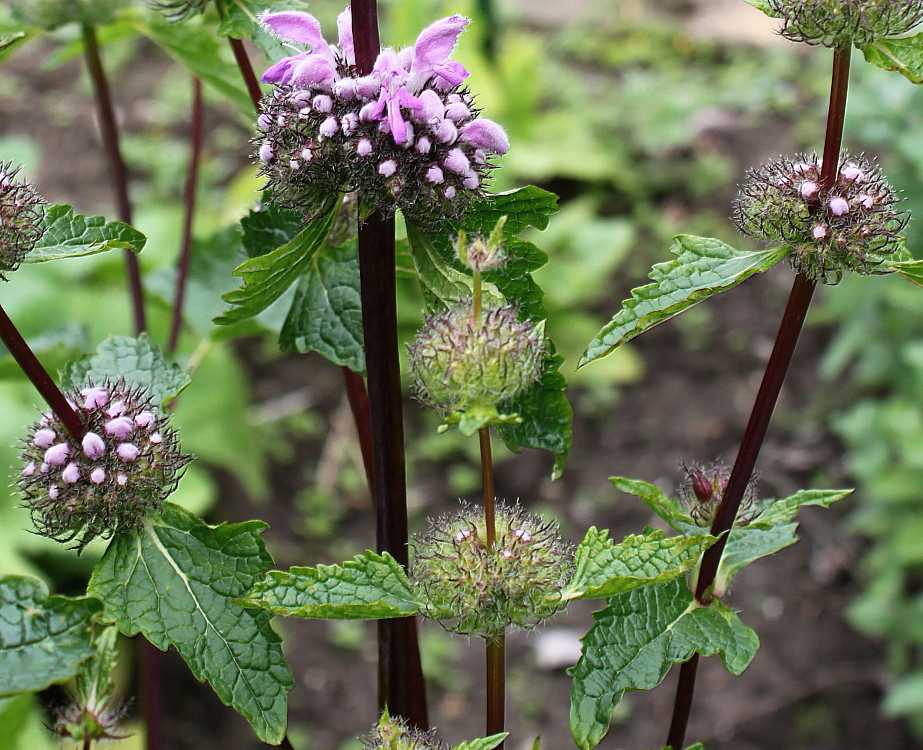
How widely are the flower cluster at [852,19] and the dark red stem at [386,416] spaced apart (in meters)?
0.36

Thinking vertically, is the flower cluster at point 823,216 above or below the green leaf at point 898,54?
below

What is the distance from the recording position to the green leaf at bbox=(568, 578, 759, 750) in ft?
2.81

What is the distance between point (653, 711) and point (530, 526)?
2.05m

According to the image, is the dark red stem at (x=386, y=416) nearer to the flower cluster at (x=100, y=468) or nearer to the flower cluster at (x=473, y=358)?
the flower cluster at (x=473, y=358)

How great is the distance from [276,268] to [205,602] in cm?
31

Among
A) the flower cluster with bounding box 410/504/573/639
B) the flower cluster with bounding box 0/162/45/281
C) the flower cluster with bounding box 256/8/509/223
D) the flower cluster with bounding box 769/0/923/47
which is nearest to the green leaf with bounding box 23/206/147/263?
the flower cluster with bounding box 0/162/45/281

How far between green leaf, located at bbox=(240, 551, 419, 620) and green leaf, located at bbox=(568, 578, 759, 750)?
0.18 meters

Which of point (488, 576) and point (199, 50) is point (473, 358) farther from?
point (199, 50)

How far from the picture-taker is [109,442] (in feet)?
2.91

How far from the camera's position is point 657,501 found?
2.99ft

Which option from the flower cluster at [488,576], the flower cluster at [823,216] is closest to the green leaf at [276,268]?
the flower cluster at [488,576]

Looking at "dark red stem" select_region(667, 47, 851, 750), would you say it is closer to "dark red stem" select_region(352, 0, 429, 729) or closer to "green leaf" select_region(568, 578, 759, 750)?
"green leaf" select_region(568, 578, 759, 750)

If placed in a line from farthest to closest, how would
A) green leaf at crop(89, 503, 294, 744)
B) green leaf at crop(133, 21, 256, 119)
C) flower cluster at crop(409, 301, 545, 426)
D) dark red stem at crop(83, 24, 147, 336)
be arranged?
dark red stem at crop(83, 24, 147, 336) < green leaf at crop(133, 21, 256, 119) < green leaf at crop(89, 503, 294, 744) < flower cluster at crop(409, 301, 545, 426)

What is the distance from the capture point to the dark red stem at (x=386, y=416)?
82cm
